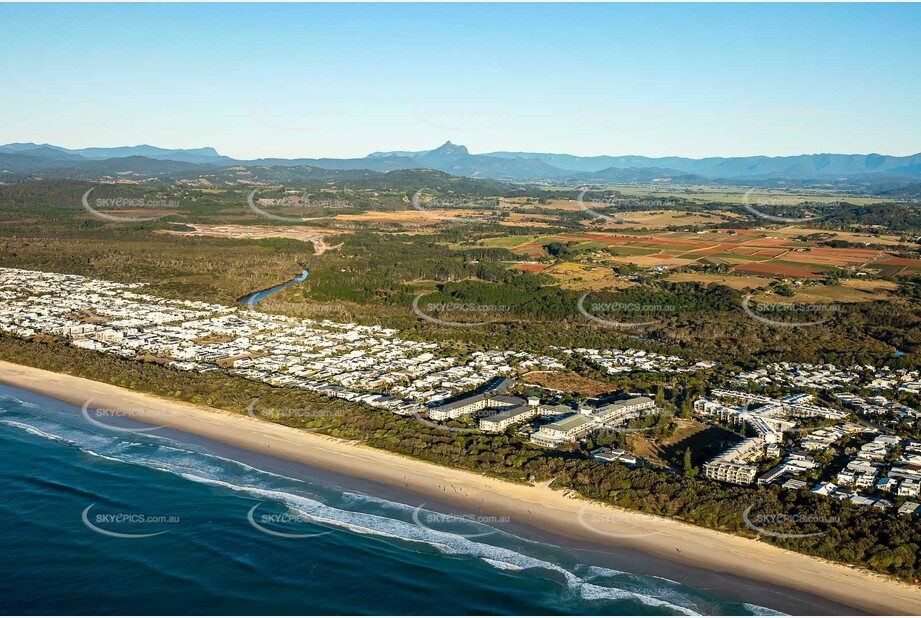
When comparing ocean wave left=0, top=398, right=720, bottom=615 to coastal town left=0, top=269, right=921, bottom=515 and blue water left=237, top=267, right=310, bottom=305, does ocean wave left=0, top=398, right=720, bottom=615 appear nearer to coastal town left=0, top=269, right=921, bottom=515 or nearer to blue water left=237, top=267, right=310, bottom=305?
coastal town left=0, top=269, right=921, bottom=515

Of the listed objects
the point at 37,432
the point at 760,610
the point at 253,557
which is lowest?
the point at 760,610

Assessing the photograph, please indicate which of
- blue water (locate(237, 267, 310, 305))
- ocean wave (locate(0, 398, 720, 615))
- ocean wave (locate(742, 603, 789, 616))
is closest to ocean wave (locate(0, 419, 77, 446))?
ocean wave (locate(0, 398, 720, 615))

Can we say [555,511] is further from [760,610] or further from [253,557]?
[253,557]

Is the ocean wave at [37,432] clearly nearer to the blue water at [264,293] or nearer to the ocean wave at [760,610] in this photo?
the ocean wave at [760,610]

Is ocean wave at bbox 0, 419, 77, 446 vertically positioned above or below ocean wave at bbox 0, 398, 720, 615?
above

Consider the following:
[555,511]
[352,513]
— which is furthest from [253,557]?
[555,511]

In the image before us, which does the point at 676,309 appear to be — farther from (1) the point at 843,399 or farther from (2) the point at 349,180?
(2) the point at 349,180

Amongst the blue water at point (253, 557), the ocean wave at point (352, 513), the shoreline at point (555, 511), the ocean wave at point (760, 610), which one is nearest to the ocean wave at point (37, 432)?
the ocean wave at point (352, 513)
